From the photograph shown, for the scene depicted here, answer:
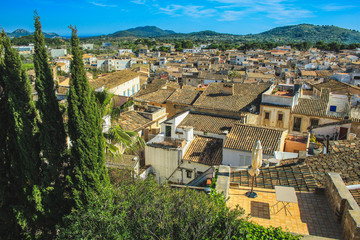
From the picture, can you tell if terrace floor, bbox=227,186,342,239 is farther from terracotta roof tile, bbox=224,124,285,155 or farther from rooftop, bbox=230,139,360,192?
terracotta roof tile, bbox=224,124,285,155

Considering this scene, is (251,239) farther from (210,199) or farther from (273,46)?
(273,46)

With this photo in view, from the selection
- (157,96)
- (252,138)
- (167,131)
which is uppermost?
(157,96)

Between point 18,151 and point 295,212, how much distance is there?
10.0 meters

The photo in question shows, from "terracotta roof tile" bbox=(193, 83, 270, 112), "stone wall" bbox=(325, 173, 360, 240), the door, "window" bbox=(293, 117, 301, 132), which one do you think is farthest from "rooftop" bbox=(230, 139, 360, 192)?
"terracotta roof tile" bbox=(193, 83, 270, 112)

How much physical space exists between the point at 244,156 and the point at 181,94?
51.5 ft

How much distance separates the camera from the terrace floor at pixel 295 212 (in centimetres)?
763

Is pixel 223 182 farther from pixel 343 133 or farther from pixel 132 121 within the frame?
pixel 343 133

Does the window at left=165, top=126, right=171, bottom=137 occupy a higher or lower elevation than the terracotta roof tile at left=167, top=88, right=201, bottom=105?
lower

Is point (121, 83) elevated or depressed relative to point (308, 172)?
elevated

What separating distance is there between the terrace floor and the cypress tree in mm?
4681

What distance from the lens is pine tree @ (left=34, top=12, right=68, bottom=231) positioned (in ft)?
31.5

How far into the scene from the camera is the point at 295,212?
27.5 feet

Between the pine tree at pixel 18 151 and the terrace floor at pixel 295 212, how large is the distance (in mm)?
7249

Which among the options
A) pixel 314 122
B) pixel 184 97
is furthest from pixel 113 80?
pixel 314 122
